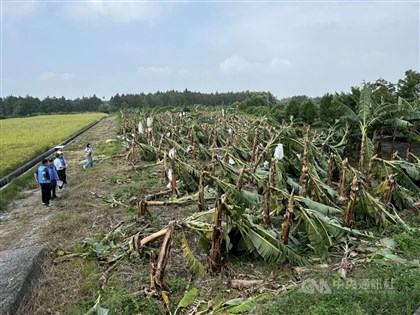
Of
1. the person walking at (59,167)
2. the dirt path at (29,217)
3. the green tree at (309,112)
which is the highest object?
the green tree at (309,112)

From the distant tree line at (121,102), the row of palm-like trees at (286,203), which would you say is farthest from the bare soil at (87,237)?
the distant tree line at (121,102)

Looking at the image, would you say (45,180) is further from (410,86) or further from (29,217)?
(410,86)

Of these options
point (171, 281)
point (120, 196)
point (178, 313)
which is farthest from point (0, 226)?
point (178, 313)

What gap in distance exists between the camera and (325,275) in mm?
5098

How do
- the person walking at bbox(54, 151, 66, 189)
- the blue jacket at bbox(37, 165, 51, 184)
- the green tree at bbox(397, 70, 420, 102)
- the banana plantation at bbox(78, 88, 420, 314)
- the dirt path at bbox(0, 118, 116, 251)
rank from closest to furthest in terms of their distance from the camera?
the banana plantation at bbox(78, 88, 420, 314)
the dirt path at bbox(0, 118, 116, 251)
the blue jacket at bbox(37, 165, 51, 184)
the person walking at bbox(54, 151, 66, 189)
the green tree at bbox(397, 70, 420, 102)

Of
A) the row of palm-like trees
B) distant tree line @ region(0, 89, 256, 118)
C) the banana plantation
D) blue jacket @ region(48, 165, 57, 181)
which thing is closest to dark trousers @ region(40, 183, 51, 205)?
blue jacket @ region(48, 165, 57, 181)

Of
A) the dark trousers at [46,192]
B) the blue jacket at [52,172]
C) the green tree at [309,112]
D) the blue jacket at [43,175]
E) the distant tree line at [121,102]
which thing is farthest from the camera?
the distant tree line at [121,102]

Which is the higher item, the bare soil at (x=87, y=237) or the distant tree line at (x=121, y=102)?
the distant tree line at (x=121, y=102)

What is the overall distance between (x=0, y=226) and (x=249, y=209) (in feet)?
19.4

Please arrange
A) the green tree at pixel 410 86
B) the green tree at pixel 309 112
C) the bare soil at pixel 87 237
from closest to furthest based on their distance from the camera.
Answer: the bare soil at pixel 87 237 < the green tree at pixel 410 86 < the green tree at pixel 309 112

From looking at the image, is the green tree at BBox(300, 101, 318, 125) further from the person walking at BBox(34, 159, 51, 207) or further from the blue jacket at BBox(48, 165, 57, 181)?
the person walking at BBox(34, 159, 51, 207)

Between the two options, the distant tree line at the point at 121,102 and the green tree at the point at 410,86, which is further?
the distant tree line at the point at 121,102

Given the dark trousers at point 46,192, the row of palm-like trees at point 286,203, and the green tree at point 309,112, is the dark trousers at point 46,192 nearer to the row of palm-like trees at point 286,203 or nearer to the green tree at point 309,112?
the row of palm-like trees at point 286,203

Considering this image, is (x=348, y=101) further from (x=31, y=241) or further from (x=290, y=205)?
(x=31, y=241)
